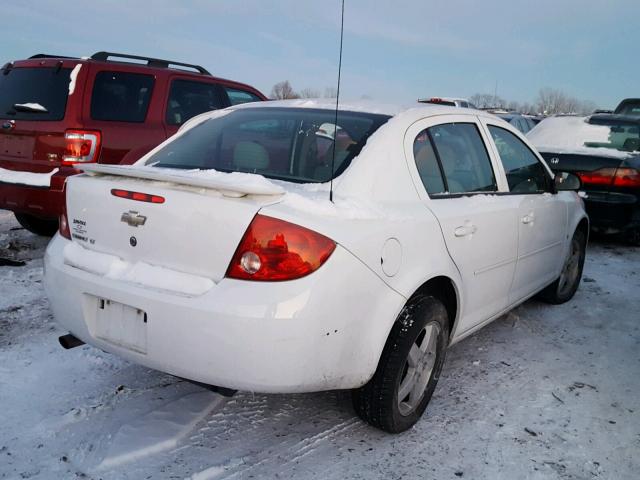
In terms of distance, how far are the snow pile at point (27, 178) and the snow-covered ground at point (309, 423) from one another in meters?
1.51

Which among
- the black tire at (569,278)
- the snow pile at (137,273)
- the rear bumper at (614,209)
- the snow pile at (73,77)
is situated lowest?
the black tire at (569,278)

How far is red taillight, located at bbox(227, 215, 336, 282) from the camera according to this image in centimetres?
203

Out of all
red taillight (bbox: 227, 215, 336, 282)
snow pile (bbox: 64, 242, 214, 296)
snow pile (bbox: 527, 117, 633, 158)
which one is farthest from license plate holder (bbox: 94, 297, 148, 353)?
snow pile (bbox: 527, 117, 633, 158)

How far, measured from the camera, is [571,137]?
723cm

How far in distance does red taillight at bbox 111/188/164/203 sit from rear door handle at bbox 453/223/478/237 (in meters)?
1.41

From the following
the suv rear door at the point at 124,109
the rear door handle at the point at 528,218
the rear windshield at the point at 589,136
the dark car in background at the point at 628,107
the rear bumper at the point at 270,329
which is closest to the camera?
the rear bumper at the point at 270,329

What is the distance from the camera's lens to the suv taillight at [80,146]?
15.8ft

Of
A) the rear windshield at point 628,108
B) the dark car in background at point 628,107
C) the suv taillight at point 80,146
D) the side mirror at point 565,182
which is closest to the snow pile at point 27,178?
the suv taillight at point 80,146

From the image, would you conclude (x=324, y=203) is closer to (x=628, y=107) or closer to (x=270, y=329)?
(x=270, y=329)

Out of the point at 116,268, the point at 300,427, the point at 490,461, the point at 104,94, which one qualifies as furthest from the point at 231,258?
the point at 104,94

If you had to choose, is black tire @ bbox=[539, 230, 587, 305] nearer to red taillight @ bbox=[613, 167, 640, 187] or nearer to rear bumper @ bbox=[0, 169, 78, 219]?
red taillight @ bbox=[613, 167, 640, 187]

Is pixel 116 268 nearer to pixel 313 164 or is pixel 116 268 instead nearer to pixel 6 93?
pixel 313 164

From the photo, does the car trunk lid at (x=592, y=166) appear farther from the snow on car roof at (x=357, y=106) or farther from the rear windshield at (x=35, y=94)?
the rear windshield at (x=35, y=94)

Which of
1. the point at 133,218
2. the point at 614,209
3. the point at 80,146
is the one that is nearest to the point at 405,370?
the point at 133,218
